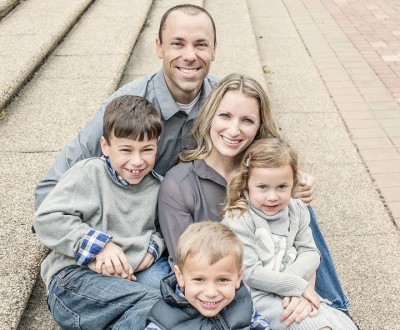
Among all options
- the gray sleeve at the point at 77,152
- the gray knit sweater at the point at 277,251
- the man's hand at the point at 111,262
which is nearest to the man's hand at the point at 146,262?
the man's hand at the point at 111,262

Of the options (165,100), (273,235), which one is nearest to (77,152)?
(165,100)

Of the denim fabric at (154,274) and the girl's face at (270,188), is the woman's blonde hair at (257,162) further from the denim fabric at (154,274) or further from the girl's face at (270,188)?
the denim fabric at (154,274)

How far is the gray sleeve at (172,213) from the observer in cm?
293

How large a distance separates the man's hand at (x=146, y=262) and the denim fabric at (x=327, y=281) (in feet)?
2.69

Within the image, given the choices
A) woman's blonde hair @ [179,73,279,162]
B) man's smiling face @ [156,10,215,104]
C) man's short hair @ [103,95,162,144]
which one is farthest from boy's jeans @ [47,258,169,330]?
man's smiling face @ [156,10,215,104]

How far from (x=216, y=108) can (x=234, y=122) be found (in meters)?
0.13

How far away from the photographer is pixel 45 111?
15.4ft

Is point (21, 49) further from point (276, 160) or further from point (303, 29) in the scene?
point (303, 29)

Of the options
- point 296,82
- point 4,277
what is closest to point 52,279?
point 4,277

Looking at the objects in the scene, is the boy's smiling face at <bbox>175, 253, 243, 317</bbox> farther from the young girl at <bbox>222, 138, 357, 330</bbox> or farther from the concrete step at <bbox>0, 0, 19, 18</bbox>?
the concrete step at <bbox>0, 0, 19, 18</bbox>

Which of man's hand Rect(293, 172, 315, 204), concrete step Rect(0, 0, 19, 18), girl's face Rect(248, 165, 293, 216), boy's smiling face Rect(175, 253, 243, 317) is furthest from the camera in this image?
concrete step Rect(0, 0, 19, 18)

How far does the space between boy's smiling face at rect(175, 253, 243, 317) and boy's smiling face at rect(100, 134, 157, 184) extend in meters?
0.70

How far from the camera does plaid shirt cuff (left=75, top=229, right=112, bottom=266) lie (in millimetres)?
2725

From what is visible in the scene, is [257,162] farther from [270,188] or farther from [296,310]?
[296,310]
